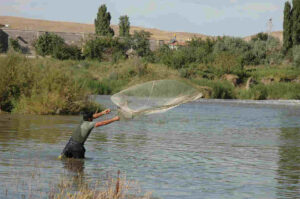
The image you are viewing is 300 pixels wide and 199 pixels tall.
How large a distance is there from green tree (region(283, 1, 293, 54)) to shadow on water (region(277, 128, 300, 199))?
56797 mm

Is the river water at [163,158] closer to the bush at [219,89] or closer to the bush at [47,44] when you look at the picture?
the bush at [219,89]

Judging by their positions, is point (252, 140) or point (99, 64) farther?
point (99, 64)

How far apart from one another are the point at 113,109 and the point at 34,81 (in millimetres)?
7004

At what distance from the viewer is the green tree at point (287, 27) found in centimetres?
7869

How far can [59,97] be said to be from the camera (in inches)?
1094

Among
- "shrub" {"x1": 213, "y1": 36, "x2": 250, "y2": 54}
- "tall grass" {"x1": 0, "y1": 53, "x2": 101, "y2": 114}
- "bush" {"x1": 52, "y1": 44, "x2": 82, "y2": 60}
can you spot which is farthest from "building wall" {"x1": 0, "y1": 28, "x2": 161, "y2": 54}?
"tall grass" {"x1": 0, "y1": 53, "x2": 101, "y2": 114}

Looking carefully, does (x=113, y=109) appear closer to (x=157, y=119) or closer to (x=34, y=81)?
(x=157, y=119)

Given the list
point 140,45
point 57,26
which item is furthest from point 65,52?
point 57,26

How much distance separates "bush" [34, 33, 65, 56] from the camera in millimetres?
85562

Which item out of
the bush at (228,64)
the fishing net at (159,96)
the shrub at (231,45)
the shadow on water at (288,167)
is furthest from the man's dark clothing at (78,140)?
the shrub at (231,45)

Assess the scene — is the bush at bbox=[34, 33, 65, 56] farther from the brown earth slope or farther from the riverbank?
the brown earth slope

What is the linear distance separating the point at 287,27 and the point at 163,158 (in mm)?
67838

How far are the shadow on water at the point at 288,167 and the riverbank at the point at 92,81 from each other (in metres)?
9.84

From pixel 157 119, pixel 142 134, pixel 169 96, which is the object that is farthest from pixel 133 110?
pixel 157 119
